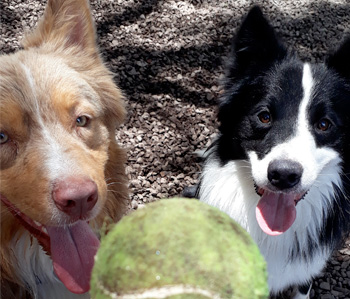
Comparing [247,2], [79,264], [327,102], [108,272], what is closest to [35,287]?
[79,264]

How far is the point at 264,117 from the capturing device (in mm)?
2240

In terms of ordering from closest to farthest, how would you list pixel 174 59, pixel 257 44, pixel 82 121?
pixel 82 121, pixel 257 44, pixel 174 59

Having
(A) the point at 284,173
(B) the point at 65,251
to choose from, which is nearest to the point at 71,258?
(B) the point at 65,251

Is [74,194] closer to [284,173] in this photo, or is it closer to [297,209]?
[284,173]

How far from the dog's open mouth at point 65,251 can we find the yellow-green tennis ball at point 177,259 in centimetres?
82

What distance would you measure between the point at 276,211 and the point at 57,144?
1379 mm

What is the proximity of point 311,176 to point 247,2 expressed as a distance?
3.85 m

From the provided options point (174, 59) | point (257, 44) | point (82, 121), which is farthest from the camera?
point (174, 59)

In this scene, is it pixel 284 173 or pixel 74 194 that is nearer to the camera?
pixel 74 194

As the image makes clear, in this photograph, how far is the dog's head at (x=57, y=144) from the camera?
1581 mm

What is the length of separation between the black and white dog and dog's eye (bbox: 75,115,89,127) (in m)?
0.97

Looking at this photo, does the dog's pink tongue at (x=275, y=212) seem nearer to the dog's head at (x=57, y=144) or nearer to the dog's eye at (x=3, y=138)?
the dog's head at (x=57, y=144)

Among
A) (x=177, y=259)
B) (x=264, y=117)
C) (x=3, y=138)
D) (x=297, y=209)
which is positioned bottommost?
(x=297, y=209)

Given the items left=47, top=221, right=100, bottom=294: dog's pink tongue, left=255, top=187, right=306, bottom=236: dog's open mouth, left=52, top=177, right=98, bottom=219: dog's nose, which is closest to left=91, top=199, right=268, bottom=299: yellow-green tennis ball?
left=52, top=177, right=98, bottom=219: dog's nose
